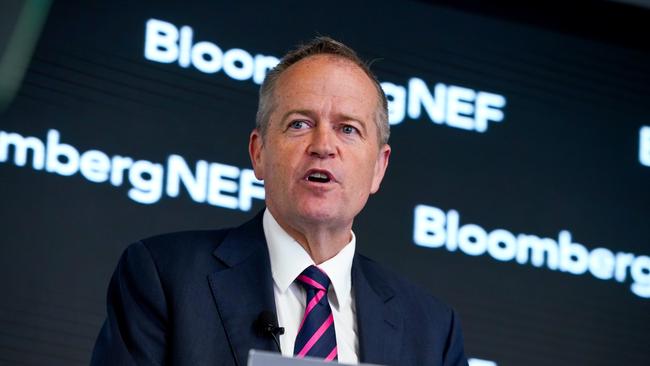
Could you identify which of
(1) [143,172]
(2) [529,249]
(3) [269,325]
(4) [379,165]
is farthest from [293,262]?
(2) [529,249]

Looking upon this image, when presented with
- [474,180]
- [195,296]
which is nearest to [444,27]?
→ [474,180]

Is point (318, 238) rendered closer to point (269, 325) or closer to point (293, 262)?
point (293, 262)

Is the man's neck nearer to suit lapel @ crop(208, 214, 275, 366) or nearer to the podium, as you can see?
suit lapel @ crop(208, 214, 275, 366)

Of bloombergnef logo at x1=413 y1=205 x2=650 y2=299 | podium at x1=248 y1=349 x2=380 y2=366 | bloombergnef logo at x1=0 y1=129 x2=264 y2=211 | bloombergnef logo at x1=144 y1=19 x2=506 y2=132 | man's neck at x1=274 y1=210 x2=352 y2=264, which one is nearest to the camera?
podium at x1=248 y1=349 x2=380 y2=366

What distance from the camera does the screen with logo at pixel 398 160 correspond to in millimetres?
4227

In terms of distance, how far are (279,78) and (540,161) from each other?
2.24 meters

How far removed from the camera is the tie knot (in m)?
2.72

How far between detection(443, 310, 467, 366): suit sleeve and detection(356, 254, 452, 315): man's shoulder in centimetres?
4

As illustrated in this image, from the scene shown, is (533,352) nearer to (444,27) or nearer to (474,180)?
(474,180)

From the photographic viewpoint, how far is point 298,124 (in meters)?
2.84

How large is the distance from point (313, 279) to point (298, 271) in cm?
4

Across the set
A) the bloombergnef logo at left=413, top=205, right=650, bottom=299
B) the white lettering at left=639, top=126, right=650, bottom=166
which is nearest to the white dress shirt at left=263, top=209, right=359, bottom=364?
the bloombergnef logo at left=413, top=205, right=650, bottom=299

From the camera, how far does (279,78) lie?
9.64ft

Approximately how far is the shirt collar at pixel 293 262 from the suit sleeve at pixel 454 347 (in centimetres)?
27
